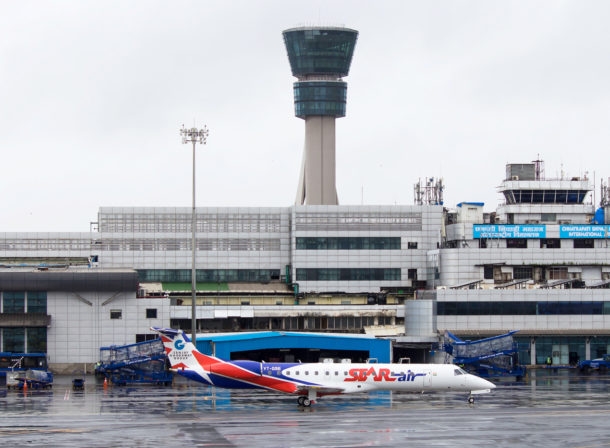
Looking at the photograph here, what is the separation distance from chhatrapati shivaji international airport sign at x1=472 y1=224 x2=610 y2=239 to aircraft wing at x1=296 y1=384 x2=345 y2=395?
56.7 m

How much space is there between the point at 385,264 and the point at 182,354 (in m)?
59.2

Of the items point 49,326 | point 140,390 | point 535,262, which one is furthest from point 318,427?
point 535,262

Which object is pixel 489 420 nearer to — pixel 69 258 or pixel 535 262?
pixel 535 262

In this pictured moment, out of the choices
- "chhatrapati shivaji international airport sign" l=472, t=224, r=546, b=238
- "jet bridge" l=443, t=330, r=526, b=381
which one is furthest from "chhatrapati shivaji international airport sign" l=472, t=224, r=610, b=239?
"jet bridge" l=443, t=330, r=526, b=381

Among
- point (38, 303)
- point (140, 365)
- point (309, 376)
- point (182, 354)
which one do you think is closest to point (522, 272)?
point (140, 365)

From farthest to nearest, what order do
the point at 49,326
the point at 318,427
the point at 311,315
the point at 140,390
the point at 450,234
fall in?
the point at 450,234, the point at 311,315, the point at 49,326, the point at 140,390, the point at 318,427

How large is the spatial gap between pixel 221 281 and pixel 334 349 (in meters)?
29.1

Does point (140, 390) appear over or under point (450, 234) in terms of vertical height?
under

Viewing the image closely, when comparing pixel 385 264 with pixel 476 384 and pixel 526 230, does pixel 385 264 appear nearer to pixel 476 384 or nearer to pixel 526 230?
pixel 526 230

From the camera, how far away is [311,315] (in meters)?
128

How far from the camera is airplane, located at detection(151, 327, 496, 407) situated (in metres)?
80.8

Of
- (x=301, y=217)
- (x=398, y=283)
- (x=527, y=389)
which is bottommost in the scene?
(x=527, y=389)

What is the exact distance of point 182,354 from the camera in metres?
82.0

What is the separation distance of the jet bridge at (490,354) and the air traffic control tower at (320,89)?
263 feet
